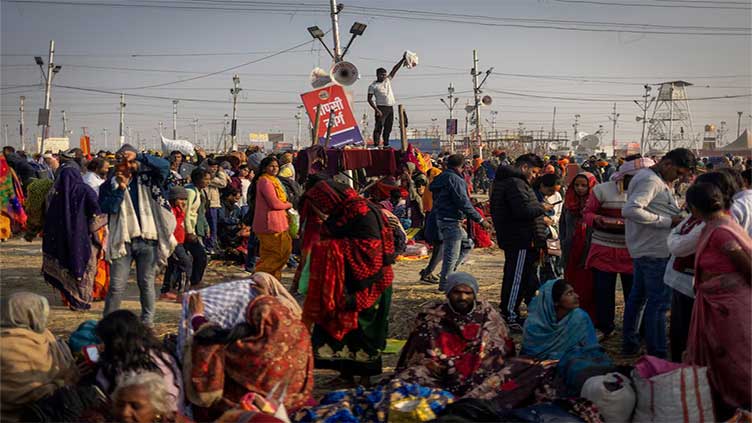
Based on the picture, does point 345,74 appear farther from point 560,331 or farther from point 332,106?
point 560,331

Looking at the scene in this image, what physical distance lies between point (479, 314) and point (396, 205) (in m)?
9.34

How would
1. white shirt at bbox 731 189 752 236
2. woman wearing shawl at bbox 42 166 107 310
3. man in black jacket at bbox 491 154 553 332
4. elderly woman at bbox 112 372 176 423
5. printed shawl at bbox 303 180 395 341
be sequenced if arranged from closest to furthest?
elderly woman at bbox 112 372 176 423
white shirt at bbox 731 189 752 236
printed shawl at bbox 303 180 395 341
man in black jacket at bbox 491 154 553 332
woman wearing shawl at bbox 42 166 107 310

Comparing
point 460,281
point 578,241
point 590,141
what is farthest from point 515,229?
point 590,141

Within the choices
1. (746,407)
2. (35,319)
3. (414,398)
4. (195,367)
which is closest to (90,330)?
(35,319)

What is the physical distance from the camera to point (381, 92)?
36.3 feet

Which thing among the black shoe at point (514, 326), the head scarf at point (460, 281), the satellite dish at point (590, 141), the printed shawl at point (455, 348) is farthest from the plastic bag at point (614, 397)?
the satellite dish at point (590, 141)

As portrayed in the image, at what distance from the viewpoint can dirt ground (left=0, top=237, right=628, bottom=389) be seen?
22.8 ft

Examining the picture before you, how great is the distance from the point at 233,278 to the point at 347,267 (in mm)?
4679

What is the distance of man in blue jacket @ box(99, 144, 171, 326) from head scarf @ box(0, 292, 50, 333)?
2.22m

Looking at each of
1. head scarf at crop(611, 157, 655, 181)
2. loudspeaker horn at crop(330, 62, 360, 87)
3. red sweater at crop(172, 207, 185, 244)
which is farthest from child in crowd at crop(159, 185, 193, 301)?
head scarf at crop(611, 157, 655, 181)

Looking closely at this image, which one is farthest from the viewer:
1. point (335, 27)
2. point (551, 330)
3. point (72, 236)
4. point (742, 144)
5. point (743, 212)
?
point (742, 144)

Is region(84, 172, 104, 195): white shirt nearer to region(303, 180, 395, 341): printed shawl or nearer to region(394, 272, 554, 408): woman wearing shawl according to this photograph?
region(303, 180, 395, 341): printed shawl

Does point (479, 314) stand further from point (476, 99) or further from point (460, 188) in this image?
point (476, 99)

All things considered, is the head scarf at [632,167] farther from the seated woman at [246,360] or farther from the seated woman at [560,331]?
the seated woman at [246,360]
